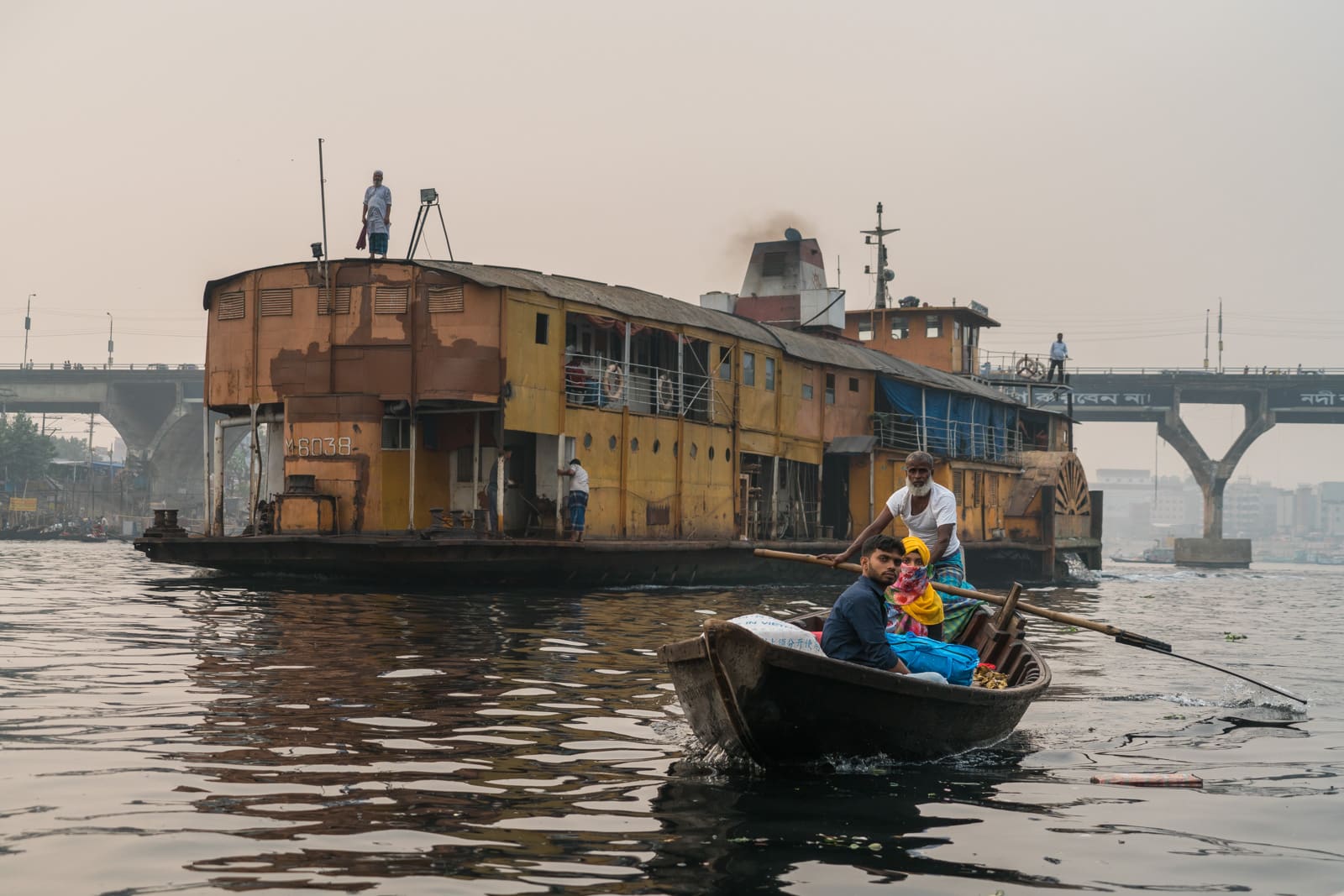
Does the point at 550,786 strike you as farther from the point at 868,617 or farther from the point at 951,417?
the point at 951,417

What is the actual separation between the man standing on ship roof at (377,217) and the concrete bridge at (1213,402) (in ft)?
233

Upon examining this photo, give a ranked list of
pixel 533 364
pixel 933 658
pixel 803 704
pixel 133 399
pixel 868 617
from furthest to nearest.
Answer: pixel 133 399, pixel 533 364, pixel 933 658, pixel 868 617, pixel 803 704

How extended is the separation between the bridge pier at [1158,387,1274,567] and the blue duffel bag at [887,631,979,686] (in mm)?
79878

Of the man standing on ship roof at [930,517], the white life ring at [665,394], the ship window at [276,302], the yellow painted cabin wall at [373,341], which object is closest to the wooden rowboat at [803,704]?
the man standing on ship roof at [930,517]

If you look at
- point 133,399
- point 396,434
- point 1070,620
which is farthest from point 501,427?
point 133,399

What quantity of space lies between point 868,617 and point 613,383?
17.9m

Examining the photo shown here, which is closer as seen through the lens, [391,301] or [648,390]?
[391,301]

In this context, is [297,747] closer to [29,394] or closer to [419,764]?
[419,764]

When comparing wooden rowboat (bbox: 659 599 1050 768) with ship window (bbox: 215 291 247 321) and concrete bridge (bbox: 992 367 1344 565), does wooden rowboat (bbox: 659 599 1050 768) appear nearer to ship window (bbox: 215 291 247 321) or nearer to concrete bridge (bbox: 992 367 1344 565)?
ship window (bbox: 215 291 247 321)

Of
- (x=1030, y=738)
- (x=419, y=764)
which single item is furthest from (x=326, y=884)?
(x=1030, y=738)

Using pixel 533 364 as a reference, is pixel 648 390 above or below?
below

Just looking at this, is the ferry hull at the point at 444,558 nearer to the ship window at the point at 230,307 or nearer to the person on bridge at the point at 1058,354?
the ship window at the point at 230,307

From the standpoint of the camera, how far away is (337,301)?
73.7 feet

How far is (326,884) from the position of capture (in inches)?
201
